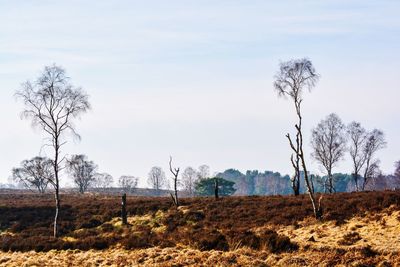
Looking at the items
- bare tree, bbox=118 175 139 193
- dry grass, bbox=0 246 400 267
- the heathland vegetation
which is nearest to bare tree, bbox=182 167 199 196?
bare tree, bbox=118 175 139 193

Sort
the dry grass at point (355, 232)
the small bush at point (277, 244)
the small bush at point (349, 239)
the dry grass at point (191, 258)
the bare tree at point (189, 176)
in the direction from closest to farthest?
the dry grass at point (191, 258) < the dry grass at point (355, 232) < the small bush at point (349, 239) < the small bush at point (277, 244) < the bare tree at point (189, 176)

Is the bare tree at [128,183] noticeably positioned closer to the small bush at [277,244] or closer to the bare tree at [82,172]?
the bare tree at [82,172]

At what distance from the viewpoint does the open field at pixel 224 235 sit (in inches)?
711

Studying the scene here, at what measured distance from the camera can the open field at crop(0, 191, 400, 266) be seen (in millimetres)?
18047

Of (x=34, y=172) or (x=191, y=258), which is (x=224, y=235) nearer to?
(x=191, y=258)

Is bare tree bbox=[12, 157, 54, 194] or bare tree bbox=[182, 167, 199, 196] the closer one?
bare tree bbox=[12, 157, 54, 194]

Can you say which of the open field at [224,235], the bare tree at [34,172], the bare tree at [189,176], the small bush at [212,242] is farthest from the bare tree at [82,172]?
the small bush at [212,242]

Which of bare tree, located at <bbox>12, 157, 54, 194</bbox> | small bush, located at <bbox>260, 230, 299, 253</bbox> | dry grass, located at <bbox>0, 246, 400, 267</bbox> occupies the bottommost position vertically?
dry grass, located at <bbox>0, 246, 400, 267</bbox>

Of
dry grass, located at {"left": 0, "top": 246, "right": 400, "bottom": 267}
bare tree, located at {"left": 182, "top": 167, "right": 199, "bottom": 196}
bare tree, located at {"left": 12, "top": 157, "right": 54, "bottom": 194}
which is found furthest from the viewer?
bare tree, located at {"left": 182, "top": 167, "right": 199, "bottom": 196}

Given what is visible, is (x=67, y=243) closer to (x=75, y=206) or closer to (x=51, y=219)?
(x=51, y=219)

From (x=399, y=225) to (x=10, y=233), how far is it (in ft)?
94.2

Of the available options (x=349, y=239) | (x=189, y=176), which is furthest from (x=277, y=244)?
(x=189, y=176)

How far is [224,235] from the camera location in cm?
2270

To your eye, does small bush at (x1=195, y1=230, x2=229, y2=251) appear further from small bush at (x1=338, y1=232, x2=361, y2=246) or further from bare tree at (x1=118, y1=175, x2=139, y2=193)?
bare tree at (x1=118, y1=175, x2=139, y2=193)
